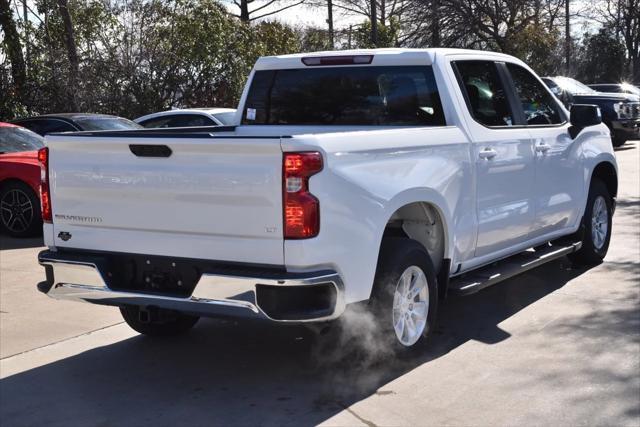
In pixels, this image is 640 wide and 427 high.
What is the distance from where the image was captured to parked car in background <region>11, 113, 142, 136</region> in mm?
12008

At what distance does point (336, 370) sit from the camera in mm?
5277

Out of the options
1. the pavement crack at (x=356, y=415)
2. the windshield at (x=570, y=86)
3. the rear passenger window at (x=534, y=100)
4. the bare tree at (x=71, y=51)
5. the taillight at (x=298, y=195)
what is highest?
the bare tree at (x=71, y=51)

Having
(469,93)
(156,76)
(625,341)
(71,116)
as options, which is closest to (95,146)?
(469,93)

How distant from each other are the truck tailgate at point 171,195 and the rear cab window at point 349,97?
1814 mm

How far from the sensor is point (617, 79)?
4750 cm

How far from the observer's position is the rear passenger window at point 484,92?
20.4 feet

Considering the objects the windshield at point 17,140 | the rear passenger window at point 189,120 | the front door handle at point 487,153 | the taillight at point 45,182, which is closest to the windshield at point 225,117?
the rear passenger window at point 189,120

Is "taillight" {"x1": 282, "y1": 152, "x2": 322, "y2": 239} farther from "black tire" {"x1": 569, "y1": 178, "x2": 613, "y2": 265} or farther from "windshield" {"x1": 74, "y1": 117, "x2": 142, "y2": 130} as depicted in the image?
"windshield" {"x1": 74, "y1": 117, "x2": 142, "y2": 130}

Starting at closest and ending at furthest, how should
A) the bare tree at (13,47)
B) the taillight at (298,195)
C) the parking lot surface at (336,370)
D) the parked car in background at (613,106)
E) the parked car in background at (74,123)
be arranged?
the taillight at (298,195) → the parking lot surface at (336,370) → the parked car in background at (74,123) → the bare tree at (13,47) → the parked car in background at (613,106)

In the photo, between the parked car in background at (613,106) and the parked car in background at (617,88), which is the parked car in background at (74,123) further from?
the parked car in background at (617,88)

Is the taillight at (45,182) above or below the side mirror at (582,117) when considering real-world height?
below

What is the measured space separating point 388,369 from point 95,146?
7.27 feet

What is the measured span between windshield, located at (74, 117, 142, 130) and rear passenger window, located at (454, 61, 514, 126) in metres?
6.74

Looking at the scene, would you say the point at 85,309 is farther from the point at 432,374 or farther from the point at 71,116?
the point at 71,116
